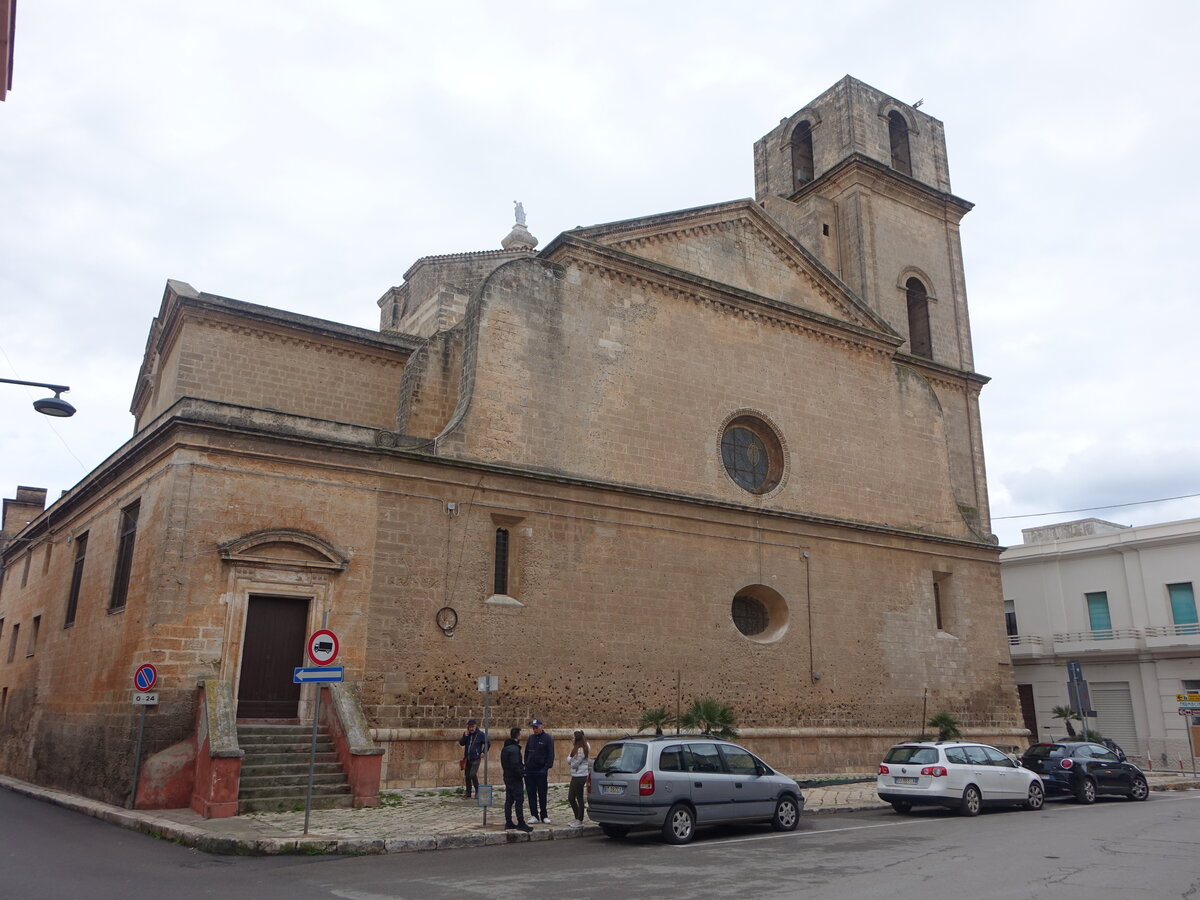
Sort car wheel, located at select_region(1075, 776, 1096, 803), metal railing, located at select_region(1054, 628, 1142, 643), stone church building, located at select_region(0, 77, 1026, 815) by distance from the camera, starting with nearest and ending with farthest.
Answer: stone church building, located at select_region(0, 77, 1026, 815) < car wheel, located at select_region(1075, 776, 1096, 803) < metal railing, located at select_region(1054, 628, 1142, 643)

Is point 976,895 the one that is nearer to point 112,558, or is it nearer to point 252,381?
point 112,558

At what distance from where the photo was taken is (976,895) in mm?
8031

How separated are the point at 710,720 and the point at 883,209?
694 inches

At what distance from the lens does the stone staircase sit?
1288cm

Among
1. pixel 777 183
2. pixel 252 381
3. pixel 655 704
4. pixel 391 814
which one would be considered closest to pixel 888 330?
pixel 777 183

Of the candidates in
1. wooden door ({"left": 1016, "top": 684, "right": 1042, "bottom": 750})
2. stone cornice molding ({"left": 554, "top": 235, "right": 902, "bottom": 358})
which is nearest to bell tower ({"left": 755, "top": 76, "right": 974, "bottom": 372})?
stone cornice molding ({"left": 554, "top": 235, "right": 902, "bottom": 358})

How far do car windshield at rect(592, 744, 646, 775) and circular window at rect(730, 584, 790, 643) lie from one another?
329 inches

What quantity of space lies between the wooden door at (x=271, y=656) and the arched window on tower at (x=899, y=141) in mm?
23530

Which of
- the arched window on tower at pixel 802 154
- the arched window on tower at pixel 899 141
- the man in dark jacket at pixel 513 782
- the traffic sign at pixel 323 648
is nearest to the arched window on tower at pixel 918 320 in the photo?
the arched window on tower at pixel 899 141

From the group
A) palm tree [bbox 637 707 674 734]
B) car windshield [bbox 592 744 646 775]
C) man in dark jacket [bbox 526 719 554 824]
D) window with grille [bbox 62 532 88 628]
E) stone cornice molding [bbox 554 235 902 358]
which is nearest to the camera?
car windshield [bbox 592 744 646 775]

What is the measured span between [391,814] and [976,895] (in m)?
7.95

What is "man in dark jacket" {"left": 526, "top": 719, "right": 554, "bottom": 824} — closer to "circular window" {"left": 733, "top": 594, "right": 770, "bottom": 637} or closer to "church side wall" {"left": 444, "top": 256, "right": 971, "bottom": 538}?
"church side wall" {"left": 444, "top": 256, "right": 971, "bottom": 538}

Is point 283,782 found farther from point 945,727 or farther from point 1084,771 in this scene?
point 945,727

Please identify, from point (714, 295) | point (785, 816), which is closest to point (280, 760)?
point (785, 816)
